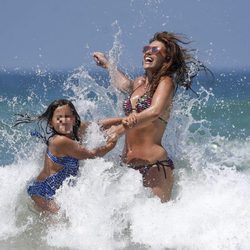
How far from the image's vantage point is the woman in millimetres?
5656

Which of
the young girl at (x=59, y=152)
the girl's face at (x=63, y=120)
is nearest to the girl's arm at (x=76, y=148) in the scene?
the young girl at (x=59, y=152)

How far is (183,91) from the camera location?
6012 mm

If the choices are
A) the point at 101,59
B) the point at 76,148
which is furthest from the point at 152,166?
the point at 101,59

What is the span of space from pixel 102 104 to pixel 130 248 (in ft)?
7.17

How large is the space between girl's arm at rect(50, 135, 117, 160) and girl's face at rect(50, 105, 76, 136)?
12cm

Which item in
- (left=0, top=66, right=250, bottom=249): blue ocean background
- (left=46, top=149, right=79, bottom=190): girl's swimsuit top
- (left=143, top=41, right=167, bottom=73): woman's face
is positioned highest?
(left=143, top=41, right=167, bottom=73): woman's face

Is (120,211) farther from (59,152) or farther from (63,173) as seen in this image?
(59,152)

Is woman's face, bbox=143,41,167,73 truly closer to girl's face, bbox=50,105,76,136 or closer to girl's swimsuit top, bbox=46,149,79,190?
girl's face, bbox=50,105,76,136

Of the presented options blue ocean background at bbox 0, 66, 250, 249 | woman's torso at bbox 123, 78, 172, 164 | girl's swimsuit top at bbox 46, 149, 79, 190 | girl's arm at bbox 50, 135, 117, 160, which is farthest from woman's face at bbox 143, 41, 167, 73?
girl's swimsuit top at bbox 46, 149, 79, 190

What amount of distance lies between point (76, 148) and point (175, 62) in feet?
3.85

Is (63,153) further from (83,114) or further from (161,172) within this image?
(83,114)

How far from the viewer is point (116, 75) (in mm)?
6262

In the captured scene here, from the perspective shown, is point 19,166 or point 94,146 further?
point 19,166

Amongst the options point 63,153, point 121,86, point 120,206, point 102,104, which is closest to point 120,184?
point 120,206
